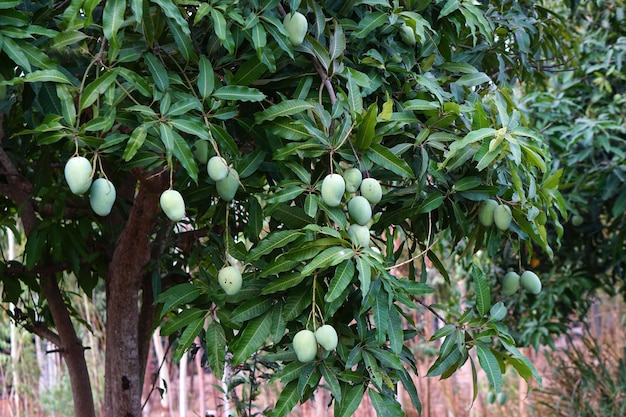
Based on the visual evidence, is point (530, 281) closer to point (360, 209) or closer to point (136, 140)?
point (360, 209)

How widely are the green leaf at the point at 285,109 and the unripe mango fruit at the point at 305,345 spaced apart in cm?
34

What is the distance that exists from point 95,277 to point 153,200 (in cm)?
58

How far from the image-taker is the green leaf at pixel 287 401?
1197 mm

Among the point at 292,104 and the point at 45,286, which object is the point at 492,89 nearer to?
the point at 292,104

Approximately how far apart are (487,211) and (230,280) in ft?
1.50

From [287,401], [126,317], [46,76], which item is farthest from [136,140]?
[126,317]

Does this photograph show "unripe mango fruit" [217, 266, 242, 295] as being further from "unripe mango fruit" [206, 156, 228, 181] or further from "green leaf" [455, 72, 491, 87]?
"green leaf" [455, 72, 491, 87]

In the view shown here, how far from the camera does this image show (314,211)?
3.93 feet

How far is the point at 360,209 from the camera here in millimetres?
1186

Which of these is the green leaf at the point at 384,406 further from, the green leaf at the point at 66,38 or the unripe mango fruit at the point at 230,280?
the green leaf at the point at 66,38

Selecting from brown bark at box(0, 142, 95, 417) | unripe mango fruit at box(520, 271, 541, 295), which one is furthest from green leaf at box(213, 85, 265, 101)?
brown bark at box(0, 142, 95, 417)

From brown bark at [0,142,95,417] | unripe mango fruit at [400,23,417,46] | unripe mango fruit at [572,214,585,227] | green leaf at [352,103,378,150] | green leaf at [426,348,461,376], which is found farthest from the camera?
unripe mango fruit at [572,214,585,227]

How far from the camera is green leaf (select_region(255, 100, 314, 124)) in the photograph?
123 centimetres

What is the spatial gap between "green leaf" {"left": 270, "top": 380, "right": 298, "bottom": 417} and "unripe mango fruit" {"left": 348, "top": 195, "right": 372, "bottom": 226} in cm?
28
